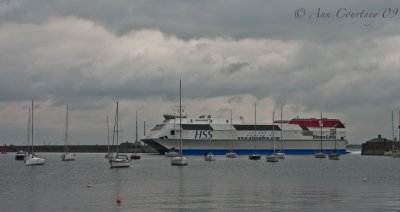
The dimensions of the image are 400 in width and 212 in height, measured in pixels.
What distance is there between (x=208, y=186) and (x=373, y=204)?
67.3 ft

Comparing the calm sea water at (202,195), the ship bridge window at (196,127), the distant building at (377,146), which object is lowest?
the calm sea water at (202,195)

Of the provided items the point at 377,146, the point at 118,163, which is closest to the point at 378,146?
the point at 377,146

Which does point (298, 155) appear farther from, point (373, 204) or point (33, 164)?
point (373, 204)

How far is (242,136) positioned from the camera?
172375 millimetres

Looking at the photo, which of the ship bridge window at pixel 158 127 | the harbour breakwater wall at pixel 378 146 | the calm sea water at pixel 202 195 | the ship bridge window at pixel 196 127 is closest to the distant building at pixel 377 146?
the harbour breakwater wall at pixel 378 146

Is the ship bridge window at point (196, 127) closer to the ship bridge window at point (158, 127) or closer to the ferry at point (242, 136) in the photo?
the ferry at point (242, 136)

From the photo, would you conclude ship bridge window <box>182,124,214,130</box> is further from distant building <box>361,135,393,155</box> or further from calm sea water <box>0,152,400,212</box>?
calm sea water <box>0,152,400,212</box>

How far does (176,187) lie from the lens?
60.2 metres

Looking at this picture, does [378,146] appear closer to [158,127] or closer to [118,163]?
[158,127]

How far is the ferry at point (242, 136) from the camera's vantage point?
6555 inches

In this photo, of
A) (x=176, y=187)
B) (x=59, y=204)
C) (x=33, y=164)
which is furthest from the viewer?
(x=33, y=164)

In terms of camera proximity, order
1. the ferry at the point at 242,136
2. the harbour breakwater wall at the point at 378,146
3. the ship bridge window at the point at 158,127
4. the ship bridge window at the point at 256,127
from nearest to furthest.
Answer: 1. the ferry at the point at 242,136
2. the ship bridge window at the point at 158,127
3. the ship bridge window at the point at 256,127
4. the harbour breakwater wall at the point at 378,146

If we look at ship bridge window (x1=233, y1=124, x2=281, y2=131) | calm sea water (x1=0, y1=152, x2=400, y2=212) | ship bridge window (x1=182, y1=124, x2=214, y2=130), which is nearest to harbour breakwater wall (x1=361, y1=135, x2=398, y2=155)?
ship bridge window (x1=233, y1=124, x2=281, y2=131)

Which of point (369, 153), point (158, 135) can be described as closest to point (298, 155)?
point (369, 153)
